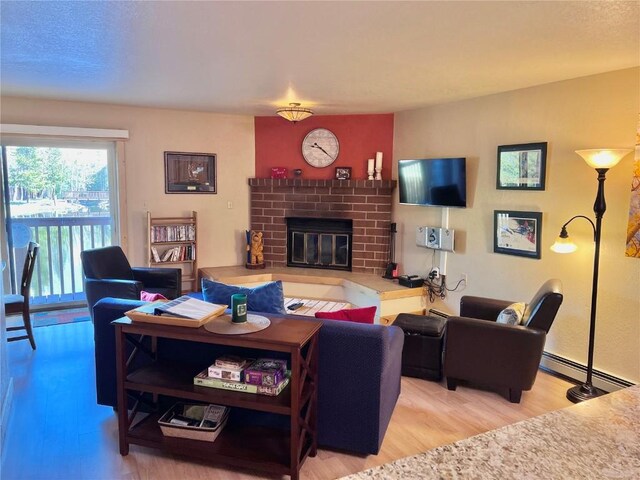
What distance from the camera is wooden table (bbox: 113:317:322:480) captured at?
2.19 metres

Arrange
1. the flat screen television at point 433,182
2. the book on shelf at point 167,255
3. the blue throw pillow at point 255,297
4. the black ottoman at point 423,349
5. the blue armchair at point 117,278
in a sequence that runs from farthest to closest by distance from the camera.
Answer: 1. the book on shelf at point 167,255
2. the flat screen television at point 433,182
3. the blue armchair at point 117,278
4. the black ottoman at point 423,349
5. the blue throw pillow at point 255,297

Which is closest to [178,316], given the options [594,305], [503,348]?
[503,348]

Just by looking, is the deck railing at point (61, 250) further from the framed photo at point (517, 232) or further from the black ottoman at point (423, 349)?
the framed photo at point (517, 232)

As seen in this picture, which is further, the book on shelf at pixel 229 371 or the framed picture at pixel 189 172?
the framed picture at pixel 189 172

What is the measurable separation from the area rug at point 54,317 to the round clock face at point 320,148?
10.7 feet

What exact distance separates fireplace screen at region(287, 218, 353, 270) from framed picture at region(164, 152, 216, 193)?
3.87 feet

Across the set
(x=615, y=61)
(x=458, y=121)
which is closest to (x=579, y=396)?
(x=615, y=61)

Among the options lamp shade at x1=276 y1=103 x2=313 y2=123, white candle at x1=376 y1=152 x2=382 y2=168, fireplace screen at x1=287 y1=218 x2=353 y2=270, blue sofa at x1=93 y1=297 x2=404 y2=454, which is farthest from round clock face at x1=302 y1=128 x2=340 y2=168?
blue sofa at x1=93 y1=297 x2=404 y2=454

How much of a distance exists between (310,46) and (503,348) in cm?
245

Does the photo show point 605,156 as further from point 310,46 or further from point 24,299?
point 24,299

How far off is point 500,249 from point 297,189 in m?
2.71

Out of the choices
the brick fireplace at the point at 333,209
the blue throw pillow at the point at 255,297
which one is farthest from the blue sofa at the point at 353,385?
the brick fireplace at the point at 333,209

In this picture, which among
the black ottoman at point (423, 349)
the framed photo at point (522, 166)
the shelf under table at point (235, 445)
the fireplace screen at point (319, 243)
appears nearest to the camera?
the shelf under table at point (235, 445)

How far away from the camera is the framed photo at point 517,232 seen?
3.86 metres
